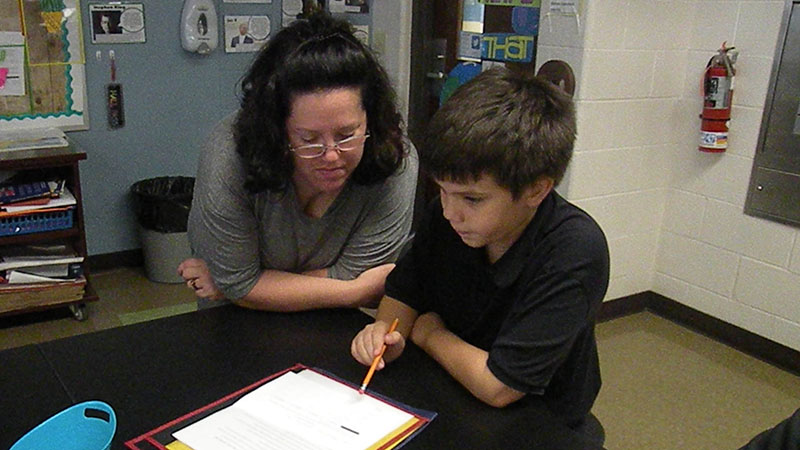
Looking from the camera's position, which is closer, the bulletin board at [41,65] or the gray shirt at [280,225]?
the gray shirt at [280,225]

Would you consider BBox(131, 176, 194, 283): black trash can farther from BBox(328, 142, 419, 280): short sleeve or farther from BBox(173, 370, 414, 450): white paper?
BBox(173, 370, 414, 450): white paper

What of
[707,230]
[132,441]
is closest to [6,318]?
[132,441]

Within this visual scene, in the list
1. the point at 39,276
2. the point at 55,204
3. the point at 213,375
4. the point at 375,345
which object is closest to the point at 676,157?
the point at 375,345

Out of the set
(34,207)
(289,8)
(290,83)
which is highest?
(289,8)

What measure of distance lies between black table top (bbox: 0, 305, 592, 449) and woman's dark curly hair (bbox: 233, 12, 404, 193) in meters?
0.29

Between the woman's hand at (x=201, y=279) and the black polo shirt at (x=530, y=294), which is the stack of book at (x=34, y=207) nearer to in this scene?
the woman's hand at (x=201, y=279)

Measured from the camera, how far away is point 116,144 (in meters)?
3.48

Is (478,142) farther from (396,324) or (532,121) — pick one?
(396,324)

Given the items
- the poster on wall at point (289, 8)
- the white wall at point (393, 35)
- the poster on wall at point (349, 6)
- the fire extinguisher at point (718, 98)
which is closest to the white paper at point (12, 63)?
the poster on wall at point (289, 8)

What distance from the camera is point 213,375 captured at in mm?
1170

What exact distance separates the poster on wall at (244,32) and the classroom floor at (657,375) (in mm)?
1275

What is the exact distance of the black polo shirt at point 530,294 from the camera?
3.67 feet

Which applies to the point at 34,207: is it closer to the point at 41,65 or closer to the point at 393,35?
the point at 41,65

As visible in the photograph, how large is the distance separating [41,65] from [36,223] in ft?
2.60
